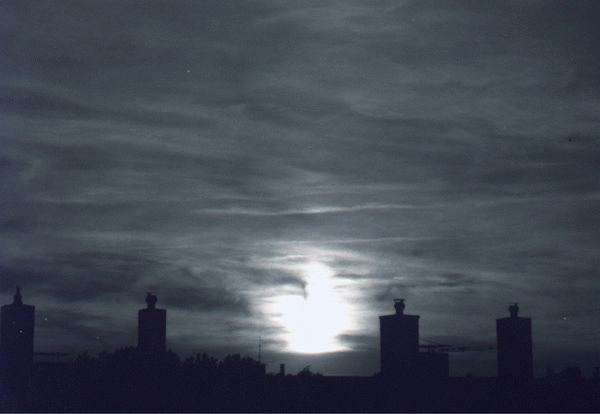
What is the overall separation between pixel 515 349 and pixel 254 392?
1894 centimetres

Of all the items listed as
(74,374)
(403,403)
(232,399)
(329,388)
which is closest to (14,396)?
(74,374)

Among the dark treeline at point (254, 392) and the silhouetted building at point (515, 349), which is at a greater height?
the silhouetted building at point (515, 349)

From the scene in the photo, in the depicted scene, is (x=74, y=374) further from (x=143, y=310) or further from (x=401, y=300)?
(x=401, y=300)

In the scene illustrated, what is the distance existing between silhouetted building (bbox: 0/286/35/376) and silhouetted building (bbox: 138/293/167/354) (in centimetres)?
773

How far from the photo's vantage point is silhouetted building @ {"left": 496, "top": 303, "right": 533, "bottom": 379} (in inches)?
2923

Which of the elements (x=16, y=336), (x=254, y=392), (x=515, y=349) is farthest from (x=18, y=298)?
(x=515, y=349)

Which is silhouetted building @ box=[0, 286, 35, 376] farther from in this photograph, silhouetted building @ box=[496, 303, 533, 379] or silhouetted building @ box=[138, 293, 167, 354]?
silhouetted building @ box=[496, 303, 533, 379]

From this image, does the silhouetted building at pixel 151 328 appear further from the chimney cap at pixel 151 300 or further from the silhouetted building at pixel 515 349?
the silhouetted building at pixel 515 349

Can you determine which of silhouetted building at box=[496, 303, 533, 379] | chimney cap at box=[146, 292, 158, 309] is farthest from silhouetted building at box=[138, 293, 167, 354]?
silhouetted building at box=[496, 303, 533, 379]

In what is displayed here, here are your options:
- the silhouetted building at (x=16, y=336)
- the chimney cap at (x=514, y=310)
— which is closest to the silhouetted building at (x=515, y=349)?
the chimney cap at (x=514, y=310)

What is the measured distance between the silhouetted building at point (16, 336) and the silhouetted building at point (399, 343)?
24968mm

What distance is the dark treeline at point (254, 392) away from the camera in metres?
→ 70.0

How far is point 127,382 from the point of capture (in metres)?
71.6

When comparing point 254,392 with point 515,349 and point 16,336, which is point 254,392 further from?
point 515,349
